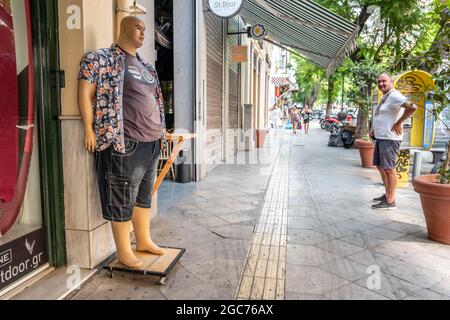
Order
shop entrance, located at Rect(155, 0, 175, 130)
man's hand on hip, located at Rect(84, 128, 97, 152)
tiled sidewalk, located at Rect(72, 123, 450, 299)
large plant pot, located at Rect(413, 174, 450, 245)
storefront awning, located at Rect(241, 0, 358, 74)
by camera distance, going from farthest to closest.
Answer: shop entrance, located at Rect(155, 0, 175, 130) → storefront awning, located at Rect(241, 0, 358, 74) → large plant pot, located at Rect(413, 174, 450, 245) → tiled sidewalk, located at Rect(72, 123, 450, 299) → man's hand on hip, located at Rect(84, 128, 97, 152)

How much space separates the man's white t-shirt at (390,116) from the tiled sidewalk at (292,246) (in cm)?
102

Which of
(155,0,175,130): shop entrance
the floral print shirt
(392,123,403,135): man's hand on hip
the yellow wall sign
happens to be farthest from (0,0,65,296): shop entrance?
the yellow wall sign

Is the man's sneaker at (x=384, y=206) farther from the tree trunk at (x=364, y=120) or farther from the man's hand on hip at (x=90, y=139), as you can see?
the tree trunk at (x=364, y=120)

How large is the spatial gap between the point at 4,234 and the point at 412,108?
4518 millimetres

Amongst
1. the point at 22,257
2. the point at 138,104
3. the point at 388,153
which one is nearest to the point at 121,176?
the point at 138,104

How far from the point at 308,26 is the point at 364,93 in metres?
4.10

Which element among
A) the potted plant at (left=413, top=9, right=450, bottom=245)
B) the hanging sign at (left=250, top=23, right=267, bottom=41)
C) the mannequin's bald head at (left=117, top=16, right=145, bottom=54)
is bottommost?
the potted plant at (left=413, top=9, right=450, bottom=245)

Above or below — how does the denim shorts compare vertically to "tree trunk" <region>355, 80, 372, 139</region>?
below

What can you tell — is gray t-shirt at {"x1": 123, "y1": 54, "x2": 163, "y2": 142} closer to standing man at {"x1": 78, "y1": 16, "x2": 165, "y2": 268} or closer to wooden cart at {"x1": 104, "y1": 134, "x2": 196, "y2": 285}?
standing man at {"x1": 78, "y1": 16, "x2": 165, "y2": 268}

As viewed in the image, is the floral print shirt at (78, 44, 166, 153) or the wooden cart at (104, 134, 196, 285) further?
the wooden cart at (104, 134, 196, 285)

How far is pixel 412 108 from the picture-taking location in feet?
14.9

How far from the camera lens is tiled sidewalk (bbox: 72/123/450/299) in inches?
106

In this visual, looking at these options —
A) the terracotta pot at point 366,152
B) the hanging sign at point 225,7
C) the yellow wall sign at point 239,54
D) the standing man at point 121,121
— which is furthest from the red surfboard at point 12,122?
the terracotta pot at point 366,152

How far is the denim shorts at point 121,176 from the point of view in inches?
103
